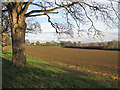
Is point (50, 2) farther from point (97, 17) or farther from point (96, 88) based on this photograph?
point (96, 88)

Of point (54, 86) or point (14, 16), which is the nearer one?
point (54, 86)

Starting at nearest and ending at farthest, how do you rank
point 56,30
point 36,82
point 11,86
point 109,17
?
point 11,86 < point 36,82 < point 109,17 < point 56,30

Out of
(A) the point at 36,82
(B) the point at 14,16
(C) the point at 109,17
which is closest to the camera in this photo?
(A) the point at 36,82

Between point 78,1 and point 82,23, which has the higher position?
point 78,1

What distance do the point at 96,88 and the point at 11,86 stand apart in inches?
161

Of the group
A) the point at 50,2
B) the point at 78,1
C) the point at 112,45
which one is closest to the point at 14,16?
the point at 50,2

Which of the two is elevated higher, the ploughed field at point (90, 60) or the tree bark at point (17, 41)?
the tree bark at point (17, 41)

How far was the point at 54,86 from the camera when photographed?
5117mm

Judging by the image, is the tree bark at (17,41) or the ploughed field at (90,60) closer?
the tree bark at (17,41)

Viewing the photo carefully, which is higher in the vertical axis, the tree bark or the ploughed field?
the tree bark

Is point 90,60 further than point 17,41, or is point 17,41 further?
point 90,60

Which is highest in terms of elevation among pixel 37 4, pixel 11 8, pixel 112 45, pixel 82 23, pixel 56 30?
pixel 37 4

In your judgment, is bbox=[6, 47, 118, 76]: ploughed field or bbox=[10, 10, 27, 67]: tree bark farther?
bbox=[6, 47, 118, 76]: ploughed field

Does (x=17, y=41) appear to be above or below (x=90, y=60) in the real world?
above
